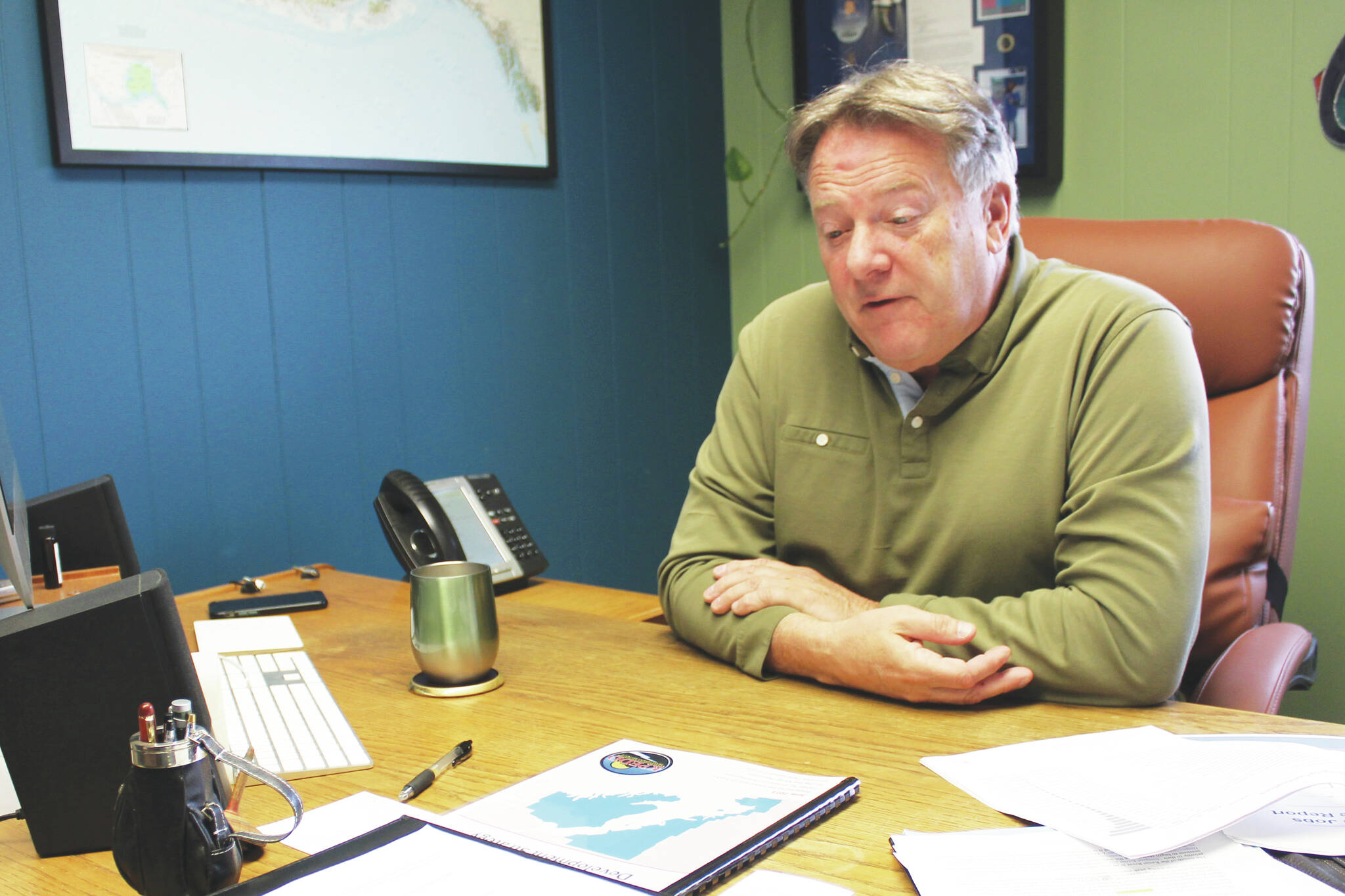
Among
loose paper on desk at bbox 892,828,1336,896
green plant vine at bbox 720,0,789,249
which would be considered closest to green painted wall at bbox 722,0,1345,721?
green plant vine at bbox 720,0,789,249

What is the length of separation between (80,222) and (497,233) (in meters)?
0.85

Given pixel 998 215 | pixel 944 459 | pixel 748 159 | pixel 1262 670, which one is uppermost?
pixel 748 159

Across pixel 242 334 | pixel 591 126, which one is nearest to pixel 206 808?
pixel 242 334

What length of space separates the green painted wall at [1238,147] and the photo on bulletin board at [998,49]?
0.05 metres

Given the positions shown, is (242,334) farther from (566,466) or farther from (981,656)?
(981,656)

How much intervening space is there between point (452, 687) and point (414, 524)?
61 centimetres

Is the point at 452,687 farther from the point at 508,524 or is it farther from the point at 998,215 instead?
the point at 998,215

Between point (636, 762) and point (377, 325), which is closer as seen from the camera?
point (636, 762)

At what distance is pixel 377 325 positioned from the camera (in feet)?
6.90

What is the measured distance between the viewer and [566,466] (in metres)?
2.51

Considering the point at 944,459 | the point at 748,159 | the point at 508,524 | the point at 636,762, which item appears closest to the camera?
the point at 636,762

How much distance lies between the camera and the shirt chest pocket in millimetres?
1404

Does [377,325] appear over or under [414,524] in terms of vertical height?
over

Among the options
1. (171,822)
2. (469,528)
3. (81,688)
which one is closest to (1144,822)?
(171,822)
